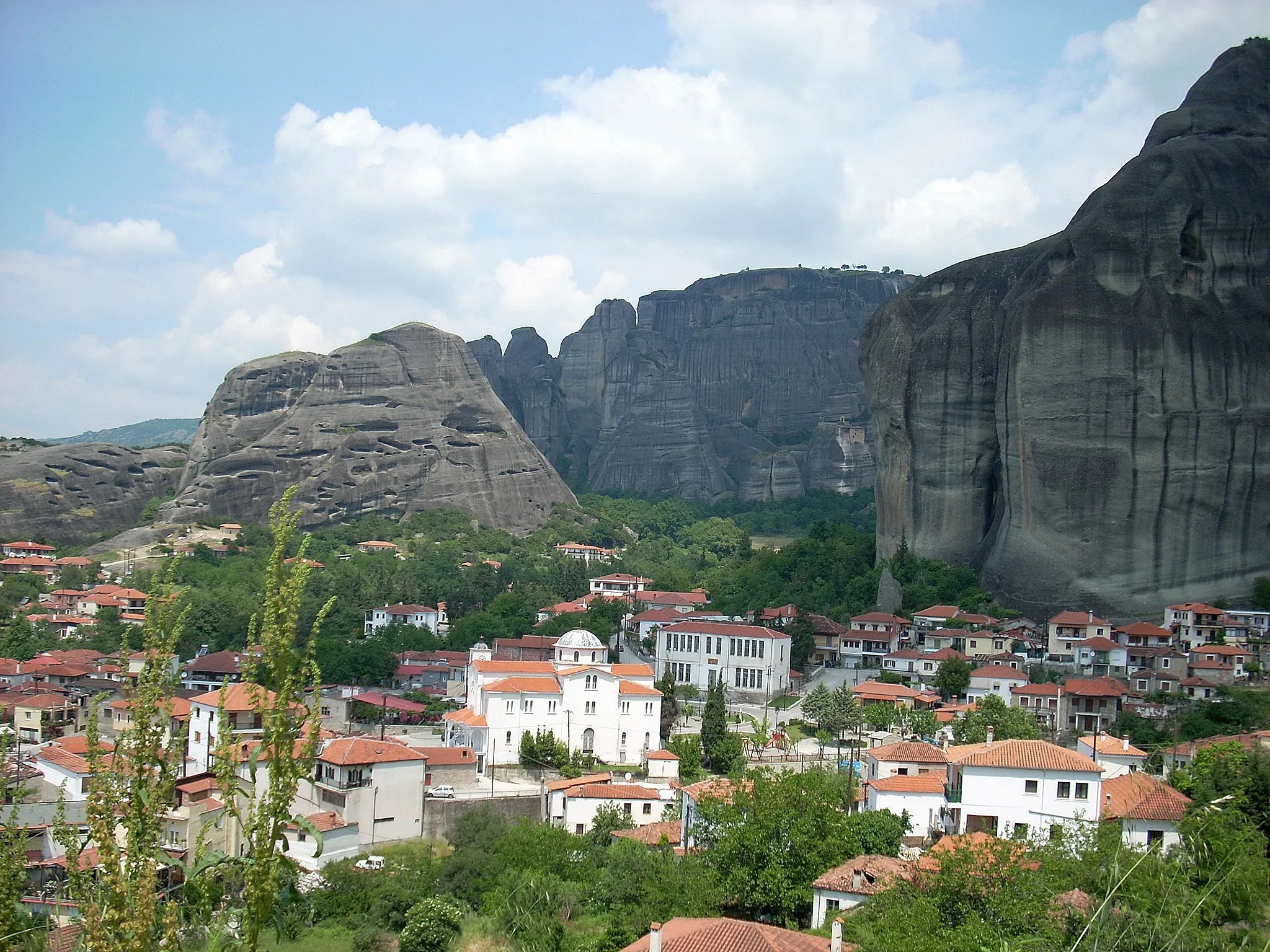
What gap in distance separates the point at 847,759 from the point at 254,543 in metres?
46.5

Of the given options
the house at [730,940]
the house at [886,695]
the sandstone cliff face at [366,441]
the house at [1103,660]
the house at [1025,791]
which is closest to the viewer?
the house at [730,940]

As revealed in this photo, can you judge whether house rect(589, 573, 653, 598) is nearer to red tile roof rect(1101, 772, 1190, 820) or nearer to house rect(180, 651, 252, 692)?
house rect(180, 651, 252, 692)

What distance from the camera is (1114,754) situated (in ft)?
97.8

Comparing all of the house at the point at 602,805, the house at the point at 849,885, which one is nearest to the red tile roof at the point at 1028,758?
the house at the point at 849,885

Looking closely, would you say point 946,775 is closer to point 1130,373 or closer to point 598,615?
point 1130,373

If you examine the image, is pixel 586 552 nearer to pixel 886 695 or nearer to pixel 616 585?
pixel 616 585

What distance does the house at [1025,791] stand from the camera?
2483 centimetres

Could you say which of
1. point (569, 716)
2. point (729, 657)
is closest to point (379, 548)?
point (729, 657)

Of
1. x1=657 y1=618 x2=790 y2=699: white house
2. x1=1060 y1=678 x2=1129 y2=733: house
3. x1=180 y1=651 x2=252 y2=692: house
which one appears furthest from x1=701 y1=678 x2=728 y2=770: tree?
x1=180 y1=651 x2=252 y2=692: house

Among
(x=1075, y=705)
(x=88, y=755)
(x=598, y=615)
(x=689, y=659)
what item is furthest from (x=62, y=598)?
(x=88, y=755)

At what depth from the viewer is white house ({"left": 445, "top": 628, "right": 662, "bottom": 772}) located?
36.2 meters

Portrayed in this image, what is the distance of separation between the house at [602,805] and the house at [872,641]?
56.3ft

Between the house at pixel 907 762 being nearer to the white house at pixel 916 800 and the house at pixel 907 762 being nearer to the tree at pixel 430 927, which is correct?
the white house at pixel 916 800

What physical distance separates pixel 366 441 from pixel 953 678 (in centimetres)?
5014
